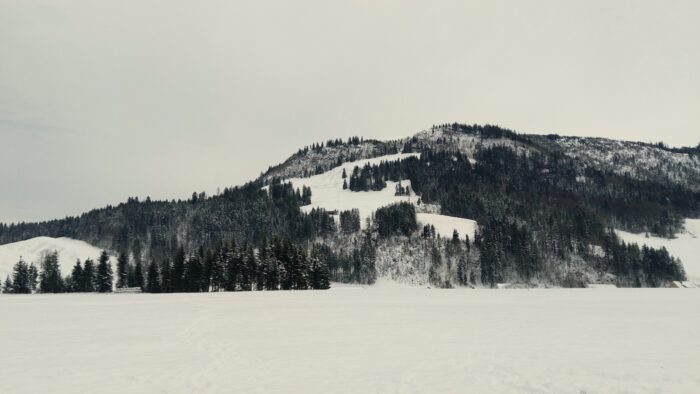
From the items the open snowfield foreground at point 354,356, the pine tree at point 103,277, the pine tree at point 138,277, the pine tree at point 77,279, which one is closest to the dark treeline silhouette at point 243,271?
the pine tree at point 138,277

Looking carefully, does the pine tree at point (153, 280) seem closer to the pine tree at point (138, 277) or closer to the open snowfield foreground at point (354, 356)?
the pine tree at point (138, 277)

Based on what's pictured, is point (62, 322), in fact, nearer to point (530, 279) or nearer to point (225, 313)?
point (225, 313)

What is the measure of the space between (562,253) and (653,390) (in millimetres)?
194205

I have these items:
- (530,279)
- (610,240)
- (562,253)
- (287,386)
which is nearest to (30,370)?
(287,386)

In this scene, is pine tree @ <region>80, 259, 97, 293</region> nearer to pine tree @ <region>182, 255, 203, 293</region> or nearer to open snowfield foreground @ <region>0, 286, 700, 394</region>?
pine tree @ <region>182, 255, 203, 293</region>

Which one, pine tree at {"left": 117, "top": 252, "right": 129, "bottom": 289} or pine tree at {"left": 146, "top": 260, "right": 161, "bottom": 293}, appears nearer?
pine tree at {"left": 146, "top": 260, "right": 161, "bottom": 293}

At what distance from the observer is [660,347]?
901 inches

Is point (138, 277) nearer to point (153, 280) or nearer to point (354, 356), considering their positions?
point (153, 280)

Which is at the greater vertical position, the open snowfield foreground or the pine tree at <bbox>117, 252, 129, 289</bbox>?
the open snowfield foreground

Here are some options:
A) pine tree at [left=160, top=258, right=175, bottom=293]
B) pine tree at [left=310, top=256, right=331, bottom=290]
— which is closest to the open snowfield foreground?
pine tree at [left=310, top=256, right=331, bottom=290]

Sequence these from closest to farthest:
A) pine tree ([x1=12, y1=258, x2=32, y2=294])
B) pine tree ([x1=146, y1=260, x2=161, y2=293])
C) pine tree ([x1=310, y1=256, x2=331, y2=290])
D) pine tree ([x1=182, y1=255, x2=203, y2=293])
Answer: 1. pine tree ([x1=182, y1=255, x2=203, y2=293])
2. pine tree ([x1=310, y1=256, x2=331, y2=290])
3. pine tree ([x1=146, y1=260, x2=161, y2=293])
4. pine tree ([x1=12, y1=258, x2=32, y2=294])

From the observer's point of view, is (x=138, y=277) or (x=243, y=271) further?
(x=138, y=277)

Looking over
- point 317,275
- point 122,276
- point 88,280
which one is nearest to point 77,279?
point 88,280

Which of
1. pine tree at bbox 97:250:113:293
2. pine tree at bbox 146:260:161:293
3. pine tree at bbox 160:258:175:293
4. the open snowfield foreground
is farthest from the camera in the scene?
pine tree at bbox 97:250:113:293
